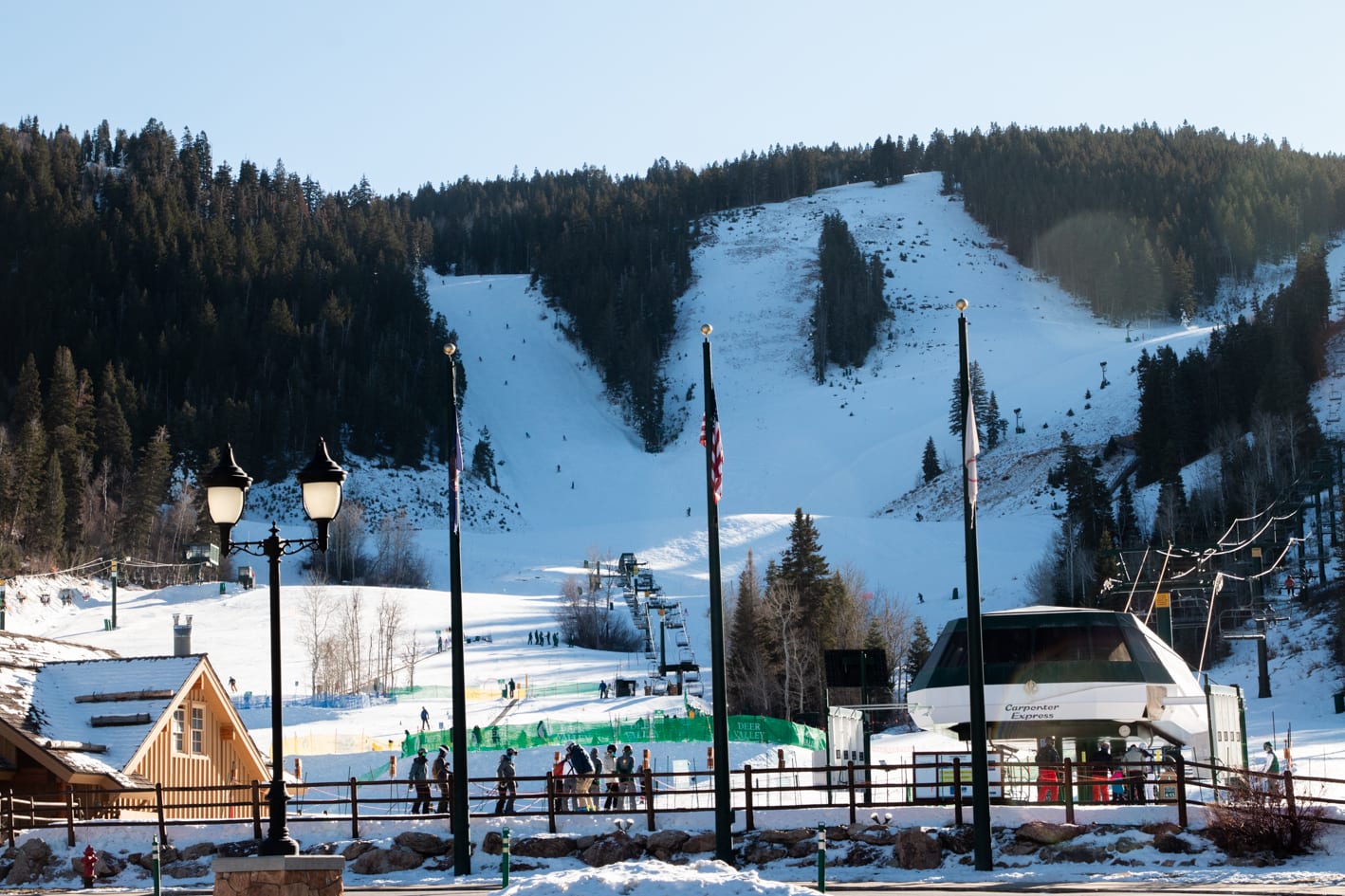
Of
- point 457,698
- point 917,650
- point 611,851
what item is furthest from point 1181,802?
point 917,650

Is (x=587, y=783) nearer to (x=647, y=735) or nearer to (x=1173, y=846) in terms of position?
(x=1173, y=846)

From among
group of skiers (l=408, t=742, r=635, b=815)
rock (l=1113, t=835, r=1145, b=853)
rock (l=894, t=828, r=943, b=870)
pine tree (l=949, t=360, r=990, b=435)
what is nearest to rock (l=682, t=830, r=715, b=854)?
group of skiers (l=408, t=742, r=635, b=815)

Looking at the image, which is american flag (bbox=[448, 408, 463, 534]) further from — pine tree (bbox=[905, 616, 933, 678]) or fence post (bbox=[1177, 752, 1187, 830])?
pine tree (bbox=[905, 616, 933, 678])

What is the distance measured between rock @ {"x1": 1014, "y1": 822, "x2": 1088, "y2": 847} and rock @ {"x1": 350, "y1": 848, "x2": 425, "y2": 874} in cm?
819

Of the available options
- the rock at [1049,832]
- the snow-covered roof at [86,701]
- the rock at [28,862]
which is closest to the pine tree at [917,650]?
the snow-covered roof at [86,701]

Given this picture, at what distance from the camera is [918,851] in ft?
68.3

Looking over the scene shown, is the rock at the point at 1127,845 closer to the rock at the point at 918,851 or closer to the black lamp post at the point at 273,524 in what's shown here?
the rock at the point at 918,851

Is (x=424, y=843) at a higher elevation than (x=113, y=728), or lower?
lower

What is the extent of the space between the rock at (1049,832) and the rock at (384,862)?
819cm

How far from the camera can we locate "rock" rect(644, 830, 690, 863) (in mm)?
21109

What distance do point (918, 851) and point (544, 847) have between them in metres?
5.01

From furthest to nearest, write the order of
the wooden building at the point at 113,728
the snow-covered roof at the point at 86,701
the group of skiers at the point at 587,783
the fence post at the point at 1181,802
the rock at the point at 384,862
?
the snow-covered roof at the point at 86,701 < the wooden building at the point at 113,728 < the group of skiers at the point at 587,783 < the rock at the point at 384,862 < the fence post at the point at 1181,802

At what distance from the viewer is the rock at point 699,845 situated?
69.3 feet

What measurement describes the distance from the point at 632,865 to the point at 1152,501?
91186mm
